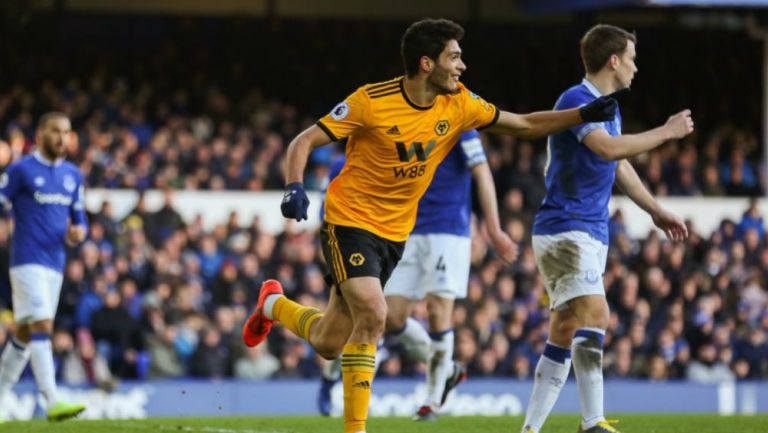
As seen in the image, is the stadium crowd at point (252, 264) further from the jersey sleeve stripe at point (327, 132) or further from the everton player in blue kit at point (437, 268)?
the jersey sleeve stripe at point (327, 132)

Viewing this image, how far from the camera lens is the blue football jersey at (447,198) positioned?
496 inches

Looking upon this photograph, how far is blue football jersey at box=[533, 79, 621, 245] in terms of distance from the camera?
31.9ft

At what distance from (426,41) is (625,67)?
1.43 meters

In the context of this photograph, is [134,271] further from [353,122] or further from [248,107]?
[353,122]

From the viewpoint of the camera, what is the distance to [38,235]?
12.7 m

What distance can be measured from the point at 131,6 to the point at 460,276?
58.4 ft

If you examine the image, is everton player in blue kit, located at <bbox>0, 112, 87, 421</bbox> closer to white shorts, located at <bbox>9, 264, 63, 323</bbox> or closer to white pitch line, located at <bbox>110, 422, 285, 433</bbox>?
white shorts, located at <bbox>9, 264, 63, 323</bbox>

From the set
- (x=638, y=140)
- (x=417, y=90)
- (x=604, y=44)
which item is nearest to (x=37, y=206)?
(x=417, y=90)

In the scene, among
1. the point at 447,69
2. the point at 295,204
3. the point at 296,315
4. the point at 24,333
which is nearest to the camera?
the point at 295,204

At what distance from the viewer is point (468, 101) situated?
30.8 feet

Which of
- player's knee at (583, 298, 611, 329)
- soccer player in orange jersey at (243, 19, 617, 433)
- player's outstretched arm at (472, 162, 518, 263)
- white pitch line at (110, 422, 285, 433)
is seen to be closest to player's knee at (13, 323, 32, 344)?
white pitch line at (110, 422, 285, 433)

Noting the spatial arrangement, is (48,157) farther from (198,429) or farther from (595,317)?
(595,317)

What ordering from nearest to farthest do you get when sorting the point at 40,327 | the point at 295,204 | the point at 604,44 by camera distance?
the point at 295,204 < the point at 604,44 < the point at 40,327

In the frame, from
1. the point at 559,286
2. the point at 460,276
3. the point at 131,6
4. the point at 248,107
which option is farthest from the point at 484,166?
the point at 131,6
